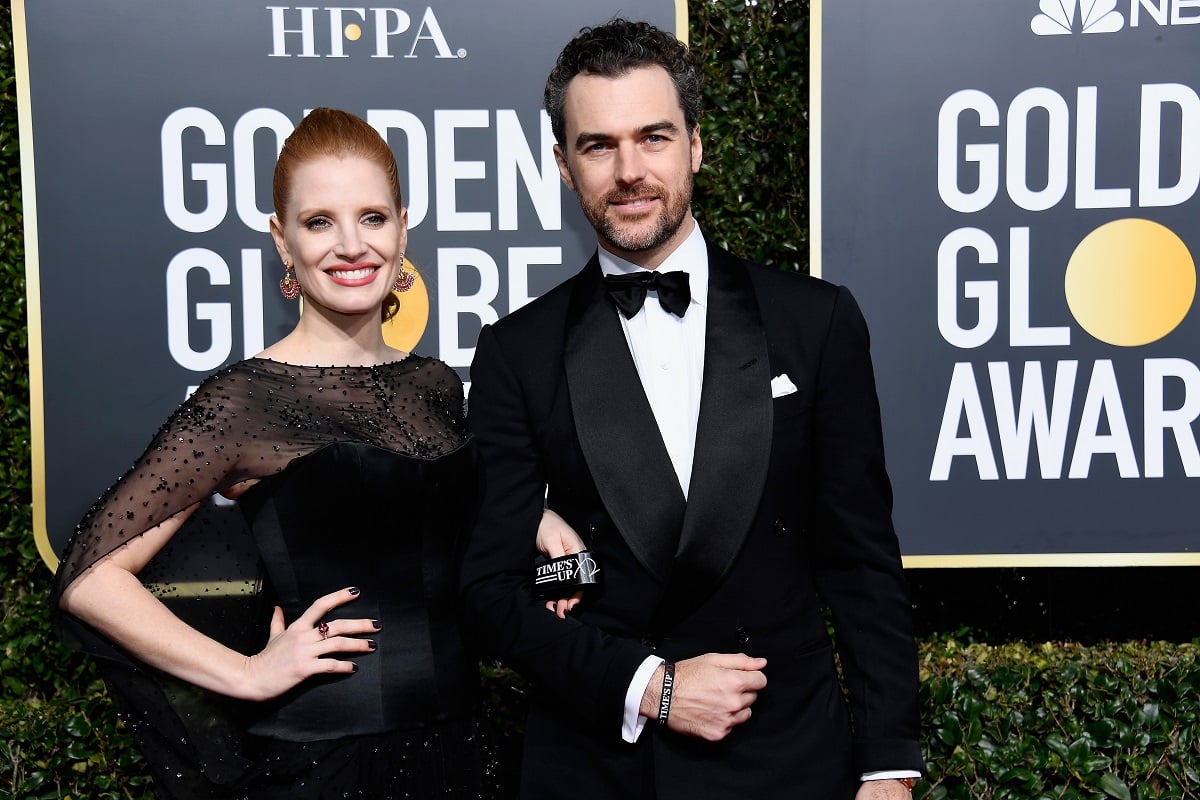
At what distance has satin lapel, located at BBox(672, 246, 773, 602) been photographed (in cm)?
193

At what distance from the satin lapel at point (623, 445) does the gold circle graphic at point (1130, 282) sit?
2022 mm

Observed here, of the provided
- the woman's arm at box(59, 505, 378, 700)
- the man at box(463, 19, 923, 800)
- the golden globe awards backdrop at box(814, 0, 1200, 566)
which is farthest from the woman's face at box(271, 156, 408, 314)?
the golden globe awards backdrop at box(814, 0, 1200, 566)

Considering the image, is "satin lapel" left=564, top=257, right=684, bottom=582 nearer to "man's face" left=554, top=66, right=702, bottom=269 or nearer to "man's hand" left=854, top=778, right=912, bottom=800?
"man's face" left=554, top=66, right=702, bottom=269

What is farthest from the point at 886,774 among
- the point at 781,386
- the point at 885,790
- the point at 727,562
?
the point at 781,386

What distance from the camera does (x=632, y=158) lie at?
2043 mm

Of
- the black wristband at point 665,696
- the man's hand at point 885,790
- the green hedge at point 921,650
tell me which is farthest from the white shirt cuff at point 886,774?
the green hedge at point 921,650

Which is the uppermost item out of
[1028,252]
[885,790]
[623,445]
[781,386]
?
[1028,252]

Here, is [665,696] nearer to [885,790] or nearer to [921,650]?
[885,790]

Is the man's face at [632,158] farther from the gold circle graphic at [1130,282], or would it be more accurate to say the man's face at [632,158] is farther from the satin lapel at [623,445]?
the gold circle graphic at [1130,282]

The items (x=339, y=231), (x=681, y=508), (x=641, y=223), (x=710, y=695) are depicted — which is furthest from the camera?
(x=339, y=231)

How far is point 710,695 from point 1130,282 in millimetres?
2364

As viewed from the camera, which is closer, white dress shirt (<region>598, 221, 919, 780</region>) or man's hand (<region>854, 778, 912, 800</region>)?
man's hand (<region>854, 778, 912, 800</region>)

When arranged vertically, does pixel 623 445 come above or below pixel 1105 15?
below

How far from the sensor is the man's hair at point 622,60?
208 centimetres
